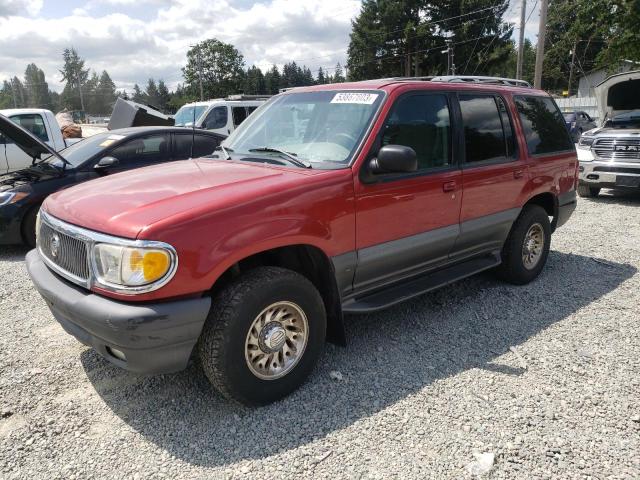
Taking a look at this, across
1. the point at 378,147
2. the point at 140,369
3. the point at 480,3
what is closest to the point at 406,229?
the point at 378,147

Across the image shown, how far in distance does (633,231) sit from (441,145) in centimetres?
485

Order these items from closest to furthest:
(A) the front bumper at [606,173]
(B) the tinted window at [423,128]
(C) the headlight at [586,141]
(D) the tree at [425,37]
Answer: (B) the tinted window at [423,128] < (A) the front bumper at [606,173] < (C) the headlight at [586,141] < (D) the tree at [425,37]

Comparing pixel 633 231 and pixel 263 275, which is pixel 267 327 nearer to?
pixel 263 275

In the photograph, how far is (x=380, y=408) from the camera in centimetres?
300

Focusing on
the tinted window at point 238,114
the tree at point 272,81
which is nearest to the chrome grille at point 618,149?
the tinted window at point 238,114

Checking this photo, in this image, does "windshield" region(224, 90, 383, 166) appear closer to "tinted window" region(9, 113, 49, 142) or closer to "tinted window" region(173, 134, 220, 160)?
"tinted window" region(173, 134, 220, 160)

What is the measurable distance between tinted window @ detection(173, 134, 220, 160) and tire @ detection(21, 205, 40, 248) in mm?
1975

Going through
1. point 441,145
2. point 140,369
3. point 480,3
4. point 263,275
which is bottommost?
point 140,369

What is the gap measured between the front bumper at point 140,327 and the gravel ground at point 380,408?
51cm

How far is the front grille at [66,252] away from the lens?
8.96 feet

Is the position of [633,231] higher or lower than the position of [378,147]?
lower

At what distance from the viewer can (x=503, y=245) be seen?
475cm

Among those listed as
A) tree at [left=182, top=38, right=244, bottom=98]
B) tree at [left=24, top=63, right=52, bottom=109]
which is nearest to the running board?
tree at [left=182, top=38, right=244, bottom=98]

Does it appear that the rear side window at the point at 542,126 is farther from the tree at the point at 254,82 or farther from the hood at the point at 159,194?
the tree at the point at 254,82
